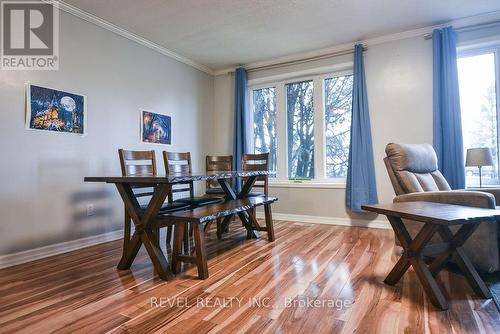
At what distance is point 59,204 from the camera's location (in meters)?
2.75

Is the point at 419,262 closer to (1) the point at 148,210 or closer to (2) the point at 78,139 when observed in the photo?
(1) the point at 148,210

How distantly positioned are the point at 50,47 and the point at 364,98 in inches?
136

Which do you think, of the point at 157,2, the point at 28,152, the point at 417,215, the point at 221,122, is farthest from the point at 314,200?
the point at 28,152

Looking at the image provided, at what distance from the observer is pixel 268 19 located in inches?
125

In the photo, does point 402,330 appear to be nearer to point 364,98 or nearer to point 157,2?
point 364,98

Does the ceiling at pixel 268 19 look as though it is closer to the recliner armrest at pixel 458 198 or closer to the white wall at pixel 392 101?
the white wall at pixel 392 101

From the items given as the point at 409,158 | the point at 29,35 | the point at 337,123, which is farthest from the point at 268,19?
the point at 29,35

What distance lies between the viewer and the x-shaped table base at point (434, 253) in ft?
5.20

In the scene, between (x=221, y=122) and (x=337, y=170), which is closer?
(x=337, y=170)

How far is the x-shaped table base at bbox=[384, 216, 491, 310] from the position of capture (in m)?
1.59

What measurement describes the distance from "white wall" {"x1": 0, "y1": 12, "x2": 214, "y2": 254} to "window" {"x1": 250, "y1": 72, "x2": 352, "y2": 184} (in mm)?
1419

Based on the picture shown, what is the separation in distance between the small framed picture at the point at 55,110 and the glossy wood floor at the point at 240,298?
1.20 m

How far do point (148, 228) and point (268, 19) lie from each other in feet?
8.15

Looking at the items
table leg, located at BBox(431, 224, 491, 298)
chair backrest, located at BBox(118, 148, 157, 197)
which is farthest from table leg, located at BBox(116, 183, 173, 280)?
table leg, located at BBox(431, 224, 491, 298)
